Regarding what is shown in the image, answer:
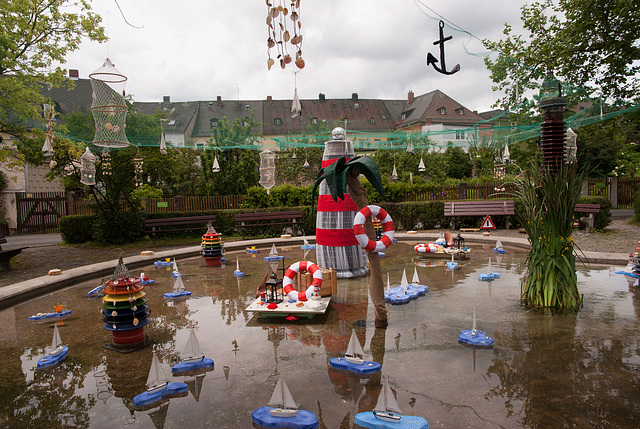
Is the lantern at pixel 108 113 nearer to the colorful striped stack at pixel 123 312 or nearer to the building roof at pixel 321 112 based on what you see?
the colorful striped stack at pixel 123 312

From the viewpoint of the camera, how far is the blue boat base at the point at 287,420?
3.80 meters

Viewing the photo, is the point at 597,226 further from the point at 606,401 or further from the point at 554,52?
the point at 606,401

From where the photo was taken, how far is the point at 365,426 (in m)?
3.77

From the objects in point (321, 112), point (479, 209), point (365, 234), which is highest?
point (321, 112)

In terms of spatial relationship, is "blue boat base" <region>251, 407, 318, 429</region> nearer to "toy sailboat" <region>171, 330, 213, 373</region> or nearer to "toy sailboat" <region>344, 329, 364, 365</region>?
"toy sailboat" <region>344, 329, 364, 365</region>

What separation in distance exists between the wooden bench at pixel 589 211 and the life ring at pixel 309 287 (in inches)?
543

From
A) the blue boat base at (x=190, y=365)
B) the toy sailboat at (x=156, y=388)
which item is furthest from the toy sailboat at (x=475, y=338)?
the toy sailboat at (x=156, y=388)

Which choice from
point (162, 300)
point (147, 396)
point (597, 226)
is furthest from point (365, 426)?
point (597, 226)

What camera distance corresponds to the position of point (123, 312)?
19.6 ft

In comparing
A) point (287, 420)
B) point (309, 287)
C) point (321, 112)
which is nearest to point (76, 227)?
point (309, 287)

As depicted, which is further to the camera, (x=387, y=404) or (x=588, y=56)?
(x=588, y=56)

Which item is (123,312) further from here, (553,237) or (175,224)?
(175,224)

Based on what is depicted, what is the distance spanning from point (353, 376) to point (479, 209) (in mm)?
16198

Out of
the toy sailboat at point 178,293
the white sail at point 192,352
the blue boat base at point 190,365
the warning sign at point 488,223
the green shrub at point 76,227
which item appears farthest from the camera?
the warning sign at point 488,223
